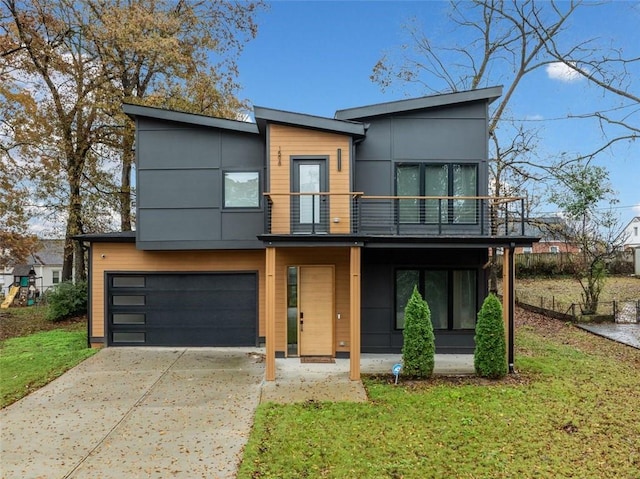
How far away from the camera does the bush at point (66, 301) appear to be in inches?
562

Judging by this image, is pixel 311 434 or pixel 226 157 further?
pixel 226 157

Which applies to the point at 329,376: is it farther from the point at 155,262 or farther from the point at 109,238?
the point at 109,238

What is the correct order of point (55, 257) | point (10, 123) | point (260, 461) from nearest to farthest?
1. point (260, 461)
2. point (10, 123)
3. point (55, 257)

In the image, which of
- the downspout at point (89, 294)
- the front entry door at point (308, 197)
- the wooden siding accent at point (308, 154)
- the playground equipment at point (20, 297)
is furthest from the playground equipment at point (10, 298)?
the front entry door at point (308, 197)

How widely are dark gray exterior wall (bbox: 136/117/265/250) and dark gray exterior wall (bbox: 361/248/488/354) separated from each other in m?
3.06

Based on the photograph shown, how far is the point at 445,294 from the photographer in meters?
10.2

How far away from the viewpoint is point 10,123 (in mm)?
16031

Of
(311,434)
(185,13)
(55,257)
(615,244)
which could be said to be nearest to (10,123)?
(185,13)

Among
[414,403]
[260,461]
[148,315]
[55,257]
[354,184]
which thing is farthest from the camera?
[55,257]

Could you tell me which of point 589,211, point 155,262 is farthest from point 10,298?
point 589,211

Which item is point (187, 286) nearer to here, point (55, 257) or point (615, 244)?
point (615, 244)

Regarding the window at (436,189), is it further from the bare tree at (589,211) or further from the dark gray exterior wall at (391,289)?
the bare tree at (589,211)

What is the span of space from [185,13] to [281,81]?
516cm

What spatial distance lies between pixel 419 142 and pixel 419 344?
197 inches
